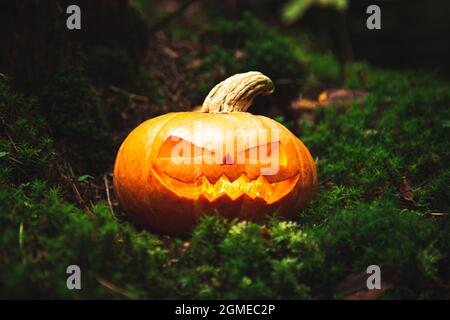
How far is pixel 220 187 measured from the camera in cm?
315

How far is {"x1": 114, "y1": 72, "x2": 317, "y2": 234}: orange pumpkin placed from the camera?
123 inches

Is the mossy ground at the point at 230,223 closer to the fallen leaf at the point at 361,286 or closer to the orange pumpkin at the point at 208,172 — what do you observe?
the fallen leaf at the point at 361,286

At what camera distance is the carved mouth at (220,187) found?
312 centimetres

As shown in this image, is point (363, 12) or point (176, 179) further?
point (363, 12)

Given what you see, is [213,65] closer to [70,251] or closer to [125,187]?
[125,187]

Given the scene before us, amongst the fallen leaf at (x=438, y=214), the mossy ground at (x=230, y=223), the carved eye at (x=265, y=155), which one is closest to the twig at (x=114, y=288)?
the mossy ground at (x=230, y=223)

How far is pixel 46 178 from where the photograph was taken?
3.51 m

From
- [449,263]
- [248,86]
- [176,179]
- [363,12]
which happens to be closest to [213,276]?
[176,179]

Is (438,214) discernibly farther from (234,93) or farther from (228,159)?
(234,93)

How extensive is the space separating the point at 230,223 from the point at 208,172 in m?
0.39

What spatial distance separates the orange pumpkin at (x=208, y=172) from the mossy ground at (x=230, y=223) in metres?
0.17

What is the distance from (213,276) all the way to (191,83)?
356 cm

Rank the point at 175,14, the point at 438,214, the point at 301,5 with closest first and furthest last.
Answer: the point at 438,214, the point at 175,14, the point at 301,5

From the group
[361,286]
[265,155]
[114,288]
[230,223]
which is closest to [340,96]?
[265,155]
